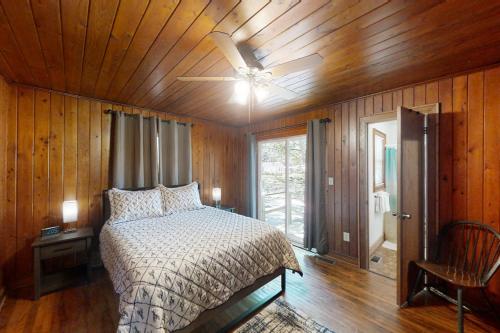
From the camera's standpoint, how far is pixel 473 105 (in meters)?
2.13

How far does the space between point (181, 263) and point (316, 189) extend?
2.39 m

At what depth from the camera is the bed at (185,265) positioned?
53.4 inches

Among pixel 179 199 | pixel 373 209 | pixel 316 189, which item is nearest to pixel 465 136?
pixel 373 209

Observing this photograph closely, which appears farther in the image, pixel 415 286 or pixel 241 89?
pixel 415 286

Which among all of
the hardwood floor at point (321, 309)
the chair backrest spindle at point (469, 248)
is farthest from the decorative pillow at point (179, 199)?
the chair backrest spindle at point (469, 248)

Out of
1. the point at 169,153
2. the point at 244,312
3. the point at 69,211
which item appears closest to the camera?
the point at 244,312

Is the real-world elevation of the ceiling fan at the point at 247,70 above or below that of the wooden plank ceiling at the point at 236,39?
below

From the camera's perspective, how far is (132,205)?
2709 millimetres

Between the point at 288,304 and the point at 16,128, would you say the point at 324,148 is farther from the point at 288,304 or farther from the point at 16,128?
the point at 16,128

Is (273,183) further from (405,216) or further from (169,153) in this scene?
(405,216)

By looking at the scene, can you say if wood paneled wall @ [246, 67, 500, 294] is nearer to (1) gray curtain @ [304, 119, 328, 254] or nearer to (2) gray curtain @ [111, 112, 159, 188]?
(1) gray curtain @ [304, 119, 328, 254]

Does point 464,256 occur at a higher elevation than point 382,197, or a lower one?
lower

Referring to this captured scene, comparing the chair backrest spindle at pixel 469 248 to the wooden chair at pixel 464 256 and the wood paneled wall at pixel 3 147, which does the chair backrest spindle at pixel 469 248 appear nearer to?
the wooden chair at pixel 464 256

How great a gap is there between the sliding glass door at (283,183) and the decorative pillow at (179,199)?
5.22ft
